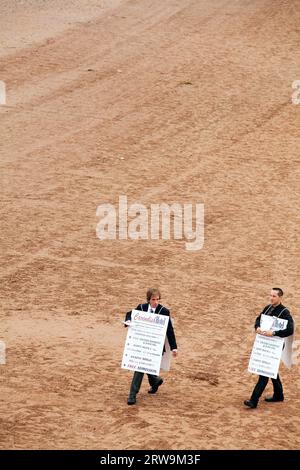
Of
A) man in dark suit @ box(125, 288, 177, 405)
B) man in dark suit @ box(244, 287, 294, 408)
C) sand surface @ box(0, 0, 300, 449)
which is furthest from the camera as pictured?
sand surface @ box(0, 0, 300, 449)

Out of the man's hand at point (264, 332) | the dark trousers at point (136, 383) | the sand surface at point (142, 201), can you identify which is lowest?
the sand surface at point (142, 201)

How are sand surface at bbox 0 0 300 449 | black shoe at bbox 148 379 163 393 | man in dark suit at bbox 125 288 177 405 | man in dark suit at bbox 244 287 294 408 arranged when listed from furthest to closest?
black shoe at bbox 148 379 163 393 → sand surface at bbox 0 0 300 449 → man in dark suit at bbox 125 288 177 405 → man in dark suit at bbox 244 287 294 408

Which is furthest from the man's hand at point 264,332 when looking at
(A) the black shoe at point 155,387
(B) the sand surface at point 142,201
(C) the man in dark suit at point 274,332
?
(A) the black shoe at point 155,387

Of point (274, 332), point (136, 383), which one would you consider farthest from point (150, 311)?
point (274, 332)

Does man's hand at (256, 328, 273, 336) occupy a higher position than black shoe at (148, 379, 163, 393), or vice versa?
man's hand at (256, 328, 273, 336)

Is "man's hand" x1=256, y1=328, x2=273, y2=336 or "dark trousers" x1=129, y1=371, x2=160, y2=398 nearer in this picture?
"man's hand" x1=256, y1=328, x2=273, y2=336

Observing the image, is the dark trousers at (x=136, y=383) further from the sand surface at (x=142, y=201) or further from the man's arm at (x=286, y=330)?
the man's arm at (x=286, y=330)

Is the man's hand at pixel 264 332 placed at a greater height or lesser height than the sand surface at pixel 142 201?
greater

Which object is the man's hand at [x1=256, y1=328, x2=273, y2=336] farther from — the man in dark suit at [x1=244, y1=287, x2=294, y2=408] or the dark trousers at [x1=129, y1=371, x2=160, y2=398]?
the dark trousers at [x1=129, y1=371, x2=160, y2=398]

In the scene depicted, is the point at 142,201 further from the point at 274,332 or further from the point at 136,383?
the point at 274,332

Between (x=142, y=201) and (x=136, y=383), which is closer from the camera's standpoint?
(x=136, y=383)

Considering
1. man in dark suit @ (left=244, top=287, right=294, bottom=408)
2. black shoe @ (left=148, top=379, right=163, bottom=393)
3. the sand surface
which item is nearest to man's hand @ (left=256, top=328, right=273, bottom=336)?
man in dark suit @ (left=244, top=287, right=294, bottom=408)
